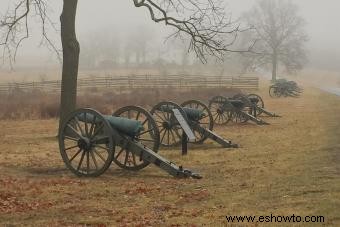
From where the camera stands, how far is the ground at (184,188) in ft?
20.2

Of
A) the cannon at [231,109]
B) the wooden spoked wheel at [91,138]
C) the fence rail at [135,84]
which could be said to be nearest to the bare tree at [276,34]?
the fence rail at [135,84]

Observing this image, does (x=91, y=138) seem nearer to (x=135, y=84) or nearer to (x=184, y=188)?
(x=184, y=188)

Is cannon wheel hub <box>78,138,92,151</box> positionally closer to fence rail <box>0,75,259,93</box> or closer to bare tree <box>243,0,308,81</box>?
fence rail <box>0,75,259,93</box>

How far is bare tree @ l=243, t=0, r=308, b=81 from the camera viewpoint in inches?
2036

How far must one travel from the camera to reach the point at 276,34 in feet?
177

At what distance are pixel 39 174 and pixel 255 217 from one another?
16.4 ft

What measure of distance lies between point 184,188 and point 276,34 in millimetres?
48516

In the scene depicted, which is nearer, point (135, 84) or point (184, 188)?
point (184, 188)

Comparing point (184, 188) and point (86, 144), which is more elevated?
point (86, 144)

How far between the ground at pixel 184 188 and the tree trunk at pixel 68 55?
131 cm

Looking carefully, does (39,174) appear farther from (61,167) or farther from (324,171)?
→ (324,171)

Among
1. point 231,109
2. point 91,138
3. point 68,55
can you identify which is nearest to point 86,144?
point 91,138

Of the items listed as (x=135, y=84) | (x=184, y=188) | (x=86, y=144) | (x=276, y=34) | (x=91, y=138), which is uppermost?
(x=276, y=34)

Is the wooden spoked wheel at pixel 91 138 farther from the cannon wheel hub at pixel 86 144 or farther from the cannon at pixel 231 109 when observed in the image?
the cannon at pixel 231 109
